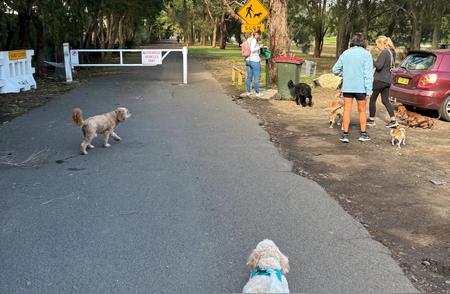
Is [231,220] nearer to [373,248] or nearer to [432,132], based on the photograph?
[373,248]

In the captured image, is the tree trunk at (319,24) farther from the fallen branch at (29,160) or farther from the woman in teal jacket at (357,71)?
the fallen branch at (29,160)

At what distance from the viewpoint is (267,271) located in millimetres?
3010

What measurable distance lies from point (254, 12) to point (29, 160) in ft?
37.0

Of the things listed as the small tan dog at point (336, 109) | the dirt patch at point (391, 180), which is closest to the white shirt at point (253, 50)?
the dirt patch at point (391, 180)

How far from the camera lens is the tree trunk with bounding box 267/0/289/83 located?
17.3 metres

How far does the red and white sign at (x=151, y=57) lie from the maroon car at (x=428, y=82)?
10.2 meters

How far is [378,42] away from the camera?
390 inches

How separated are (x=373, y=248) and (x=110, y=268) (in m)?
2.40

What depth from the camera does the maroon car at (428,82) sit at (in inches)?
430

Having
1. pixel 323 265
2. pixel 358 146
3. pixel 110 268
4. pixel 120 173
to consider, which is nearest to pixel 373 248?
pixel 323 265

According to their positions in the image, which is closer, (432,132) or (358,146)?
(358,146)

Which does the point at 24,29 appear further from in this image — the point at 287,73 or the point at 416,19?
the point at 416,19

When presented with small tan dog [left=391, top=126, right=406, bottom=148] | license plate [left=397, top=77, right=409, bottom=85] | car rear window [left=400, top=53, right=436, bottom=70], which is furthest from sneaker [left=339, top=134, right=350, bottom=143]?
car rear window [left=400, top=53, right=436, bottom=70]

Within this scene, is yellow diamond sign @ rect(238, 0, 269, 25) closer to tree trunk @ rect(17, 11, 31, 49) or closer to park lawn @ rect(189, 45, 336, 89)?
park lawn @ rect(189, 45, 336, 89)
